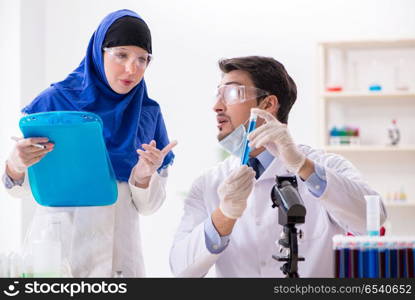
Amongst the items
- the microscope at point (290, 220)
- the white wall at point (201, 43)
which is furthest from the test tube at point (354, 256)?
the white wall at point (201, 43)

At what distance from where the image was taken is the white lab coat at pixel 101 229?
5.95ft

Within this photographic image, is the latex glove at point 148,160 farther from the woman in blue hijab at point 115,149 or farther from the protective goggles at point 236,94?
the protective goggles at point 236,94

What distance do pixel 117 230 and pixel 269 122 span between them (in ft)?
1.99

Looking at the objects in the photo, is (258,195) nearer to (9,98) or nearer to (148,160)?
(148,160)

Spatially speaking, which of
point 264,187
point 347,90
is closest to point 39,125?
point 264,187

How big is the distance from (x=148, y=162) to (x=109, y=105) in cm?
35

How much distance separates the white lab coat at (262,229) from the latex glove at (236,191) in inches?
5.2

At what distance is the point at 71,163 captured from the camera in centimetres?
165

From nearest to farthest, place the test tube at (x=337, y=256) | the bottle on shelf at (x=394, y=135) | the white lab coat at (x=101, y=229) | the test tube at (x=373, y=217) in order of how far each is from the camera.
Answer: the test tube at (x=337, y=256)
the test tube at (x=373, y=217)
the white lab coat at (x=101, y=229)
the bottle on shelf at (x=394, y=135)

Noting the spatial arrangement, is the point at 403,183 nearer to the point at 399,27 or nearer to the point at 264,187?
the point at 399,27

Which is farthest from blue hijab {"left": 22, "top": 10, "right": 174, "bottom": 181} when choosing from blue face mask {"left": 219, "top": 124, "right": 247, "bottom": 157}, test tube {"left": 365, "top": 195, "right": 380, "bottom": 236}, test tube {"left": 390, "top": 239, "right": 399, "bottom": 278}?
test tube {"left": 390, "top": 239, "right": 399, "bottom": 278}

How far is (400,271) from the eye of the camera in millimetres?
1254

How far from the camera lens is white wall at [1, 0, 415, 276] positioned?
15.6 ft

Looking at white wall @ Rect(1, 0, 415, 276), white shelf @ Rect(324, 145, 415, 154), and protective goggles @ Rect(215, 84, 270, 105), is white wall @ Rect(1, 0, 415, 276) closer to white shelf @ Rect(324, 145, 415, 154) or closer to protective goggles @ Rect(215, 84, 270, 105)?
white shelf @ Rect(324, 145, 415, 154)
